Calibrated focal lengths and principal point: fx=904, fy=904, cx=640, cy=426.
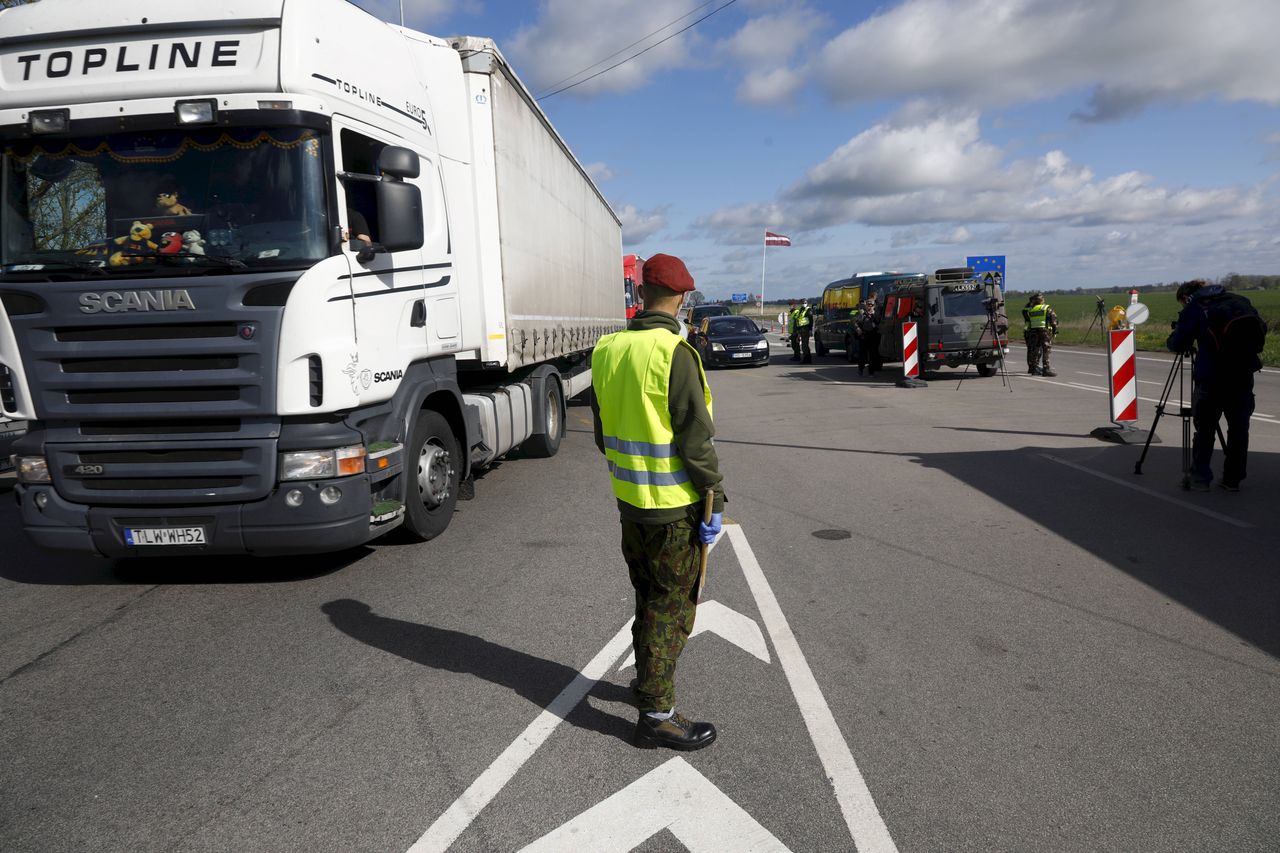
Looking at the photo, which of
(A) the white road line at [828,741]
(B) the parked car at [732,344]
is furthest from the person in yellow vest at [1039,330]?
(A) the white road line at [828,741]

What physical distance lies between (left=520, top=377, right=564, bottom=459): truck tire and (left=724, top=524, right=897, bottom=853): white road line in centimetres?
522

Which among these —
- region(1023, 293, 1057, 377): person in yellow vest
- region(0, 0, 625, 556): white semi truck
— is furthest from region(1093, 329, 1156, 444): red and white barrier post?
region(1023, 293, 1057, 377): person in yellow vest

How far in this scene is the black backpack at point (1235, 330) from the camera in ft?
24.6

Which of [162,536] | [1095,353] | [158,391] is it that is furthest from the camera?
[1095,353]

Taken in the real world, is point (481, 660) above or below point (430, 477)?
below

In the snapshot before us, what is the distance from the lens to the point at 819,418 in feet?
46.1

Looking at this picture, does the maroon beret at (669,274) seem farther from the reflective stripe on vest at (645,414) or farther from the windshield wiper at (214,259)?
the windshield wiper at (214,259)

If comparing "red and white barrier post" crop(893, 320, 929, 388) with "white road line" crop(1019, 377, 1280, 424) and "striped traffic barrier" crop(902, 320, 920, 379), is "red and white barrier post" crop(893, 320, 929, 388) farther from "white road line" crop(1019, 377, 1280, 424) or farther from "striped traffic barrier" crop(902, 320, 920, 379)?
"white road line" crop(1019, 377, 1280, 424)

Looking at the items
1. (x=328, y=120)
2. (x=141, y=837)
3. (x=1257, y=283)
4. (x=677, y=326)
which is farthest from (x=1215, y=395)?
(x=1257, y=283)

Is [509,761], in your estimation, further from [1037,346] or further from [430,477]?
[1037,346]

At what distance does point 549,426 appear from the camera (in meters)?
10.7

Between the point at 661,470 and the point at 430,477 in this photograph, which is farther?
the point at 430,477

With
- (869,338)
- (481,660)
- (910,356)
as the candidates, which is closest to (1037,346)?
(910,356)

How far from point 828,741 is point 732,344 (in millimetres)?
22135
